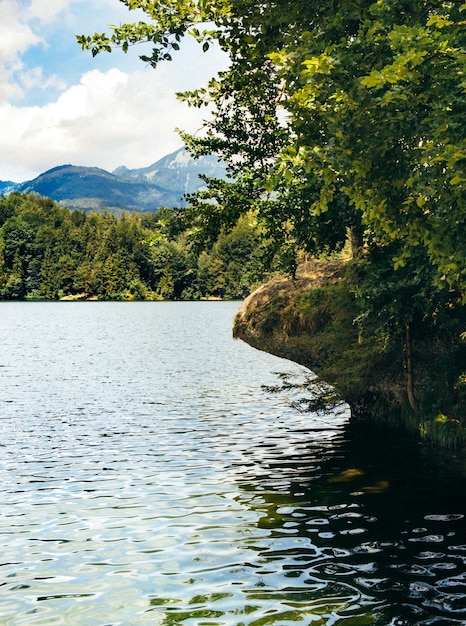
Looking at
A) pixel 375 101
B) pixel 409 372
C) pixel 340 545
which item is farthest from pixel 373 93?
pixel 409 372

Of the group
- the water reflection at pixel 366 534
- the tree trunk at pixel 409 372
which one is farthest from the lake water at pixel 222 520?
the tree trunk at pixel 409 372

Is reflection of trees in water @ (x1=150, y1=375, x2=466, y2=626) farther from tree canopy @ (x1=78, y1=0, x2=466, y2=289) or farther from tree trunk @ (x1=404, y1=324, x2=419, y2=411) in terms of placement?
tree canopy @ (x1=78, y1=0, x2=466, y2=289)

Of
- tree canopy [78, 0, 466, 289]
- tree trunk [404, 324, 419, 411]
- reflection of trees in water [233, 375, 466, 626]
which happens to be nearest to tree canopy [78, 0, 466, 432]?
tree canopy [78, 0, 466, 289]

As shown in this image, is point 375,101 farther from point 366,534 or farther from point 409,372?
point 409,372

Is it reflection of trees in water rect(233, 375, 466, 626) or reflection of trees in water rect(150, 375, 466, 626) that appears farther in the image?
reflection of trees in water rect(233, 375, 466, 626)

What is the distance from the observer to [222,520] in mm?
13992

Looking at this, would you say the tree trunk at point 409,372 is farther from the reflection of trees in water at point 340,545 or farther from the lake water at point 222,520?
the reflection of trees in water at point 340,545

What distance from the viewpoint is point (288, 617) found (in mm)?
9273

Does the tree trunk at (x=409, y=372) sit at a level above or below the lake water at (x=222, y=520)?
above

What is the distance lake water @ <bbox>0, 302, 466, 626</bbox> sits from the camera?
32.2 feet

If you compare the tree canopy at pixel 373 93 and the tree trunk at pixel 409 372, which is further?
the tree trunk at pixel 409 372

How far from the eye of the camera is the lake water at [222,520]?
32.2ft

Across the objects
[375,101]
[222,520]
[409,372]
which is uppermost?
[375,101]

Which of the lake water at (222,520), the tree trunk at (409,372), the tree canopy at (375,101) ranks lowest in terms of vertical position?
the lake water at (222,520)
